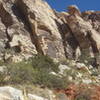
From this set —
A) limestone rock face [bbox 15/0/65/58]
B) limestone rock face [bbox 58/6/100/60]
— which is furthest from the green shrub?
limestone rock face [bbox 58/6/100/60]

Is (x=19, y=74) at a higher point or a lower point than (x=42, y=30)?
lower

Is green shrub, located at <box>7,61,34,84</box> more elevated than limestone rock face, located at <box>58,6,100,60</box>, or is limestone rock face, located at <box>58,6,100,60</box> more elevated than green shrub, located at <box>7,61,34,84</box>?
limestone rock face, located at <box>58,6,100,60</box>

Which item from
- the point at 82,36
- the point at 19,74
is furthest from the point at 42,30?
the point at 19,74

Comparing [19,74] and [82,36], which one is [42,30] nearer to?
[82,36]

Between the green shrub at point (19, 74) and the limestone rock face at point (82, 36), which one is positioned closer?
the green shrub at point (19, 74)

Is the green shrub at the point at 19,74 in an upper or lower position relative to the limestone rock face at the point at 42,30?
lower

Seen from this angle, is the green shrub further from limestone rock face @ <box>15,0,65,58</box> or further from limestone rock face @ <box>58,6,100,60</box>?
limestone rock face @ <box>58,6,100,60</box>

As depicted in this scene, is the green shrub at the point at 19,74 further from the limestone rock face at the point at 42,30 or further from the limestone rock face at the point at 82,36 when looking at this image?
the limestone rock face at the point at 82,36

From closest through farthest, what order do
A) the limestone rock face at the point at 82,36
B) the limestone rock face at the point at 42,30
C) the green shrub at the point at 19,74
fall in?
1. the green shrub at the point at 19,74
2. the limestone rock face at the point at 42,30
3. the limestone rock face at the point at 82,36

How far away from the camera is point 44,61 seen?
29.2 meters

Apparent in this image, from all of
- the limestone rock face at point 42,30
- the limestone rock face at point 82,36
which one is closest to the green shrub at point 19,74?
the limestone rock face at point 42,30

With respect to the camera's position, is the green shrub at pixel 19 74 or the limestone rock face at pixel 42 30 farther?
the limestone rock face at pixel 42 30

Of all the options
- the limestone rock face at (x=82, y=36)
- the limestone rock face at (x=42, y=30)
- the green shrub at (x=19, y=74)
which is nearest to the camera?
the green shrub at (x=19, y=74)

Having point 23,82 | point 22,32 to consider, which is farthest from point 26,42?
point 23,82
